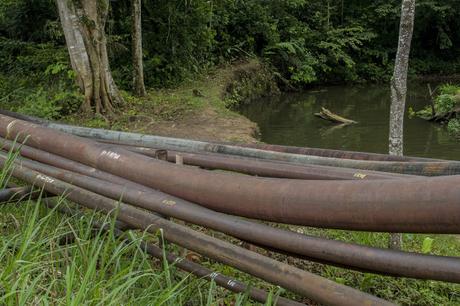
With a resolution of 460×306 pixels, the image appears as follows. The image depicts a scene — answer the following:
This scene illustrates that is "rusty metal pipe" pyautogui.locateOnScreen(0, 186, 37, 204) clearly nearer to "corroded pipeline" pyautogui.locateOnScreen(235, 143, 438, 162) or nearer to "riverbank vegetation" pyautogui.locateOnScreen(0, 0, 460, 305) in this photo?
"riverbank vegetation" pyautogui.locateOnScreen(0, 0, 460, 305)

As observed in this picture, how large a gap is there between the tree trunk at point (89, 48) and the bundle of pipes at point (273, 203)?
7032 mm

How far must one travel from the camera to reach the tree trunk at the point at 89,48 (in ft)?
29.6

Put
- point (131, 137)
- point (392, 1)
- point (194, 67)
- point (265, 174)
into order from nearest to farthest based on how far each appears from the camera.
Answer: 1. point (265, 174)
2. point (131, 137)
3. point (194, 67)
4. point (392, 1)

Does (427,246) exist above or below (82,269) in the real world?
below

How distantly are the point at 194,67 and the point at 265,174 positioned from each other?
42.0ft

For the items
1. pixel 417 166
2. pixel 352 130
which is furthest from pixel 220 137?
pixel 417 166

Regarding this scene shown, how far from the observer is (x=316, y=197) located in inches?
62.9

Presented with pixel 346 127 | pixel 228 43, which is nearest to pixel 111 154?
pixel 346 127

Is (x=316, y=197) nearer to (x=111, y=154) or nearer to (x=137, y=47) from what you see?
(x=111, y=154)

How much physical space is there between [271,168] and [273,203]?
0.56 m

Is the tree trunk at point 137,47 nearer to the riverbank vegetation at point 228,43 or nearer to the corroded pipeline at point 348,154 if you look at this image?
the riverbank vegetation at point 228,43

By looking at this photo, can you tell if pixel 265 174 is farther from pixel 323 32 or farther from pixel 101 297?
pixel 323 32

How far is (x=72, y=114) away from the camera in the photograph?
940cm

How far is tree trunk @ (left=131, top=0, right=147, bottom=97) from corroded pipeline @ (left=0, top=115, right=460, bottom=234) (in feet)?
30.5
